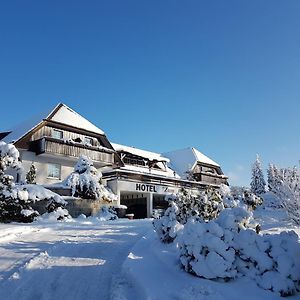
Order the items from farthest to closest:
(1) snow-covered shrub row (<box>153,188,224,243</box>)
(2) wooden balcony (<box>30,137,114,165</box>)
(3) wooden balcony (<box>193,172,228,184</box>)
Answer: (3) wooden balcony (<box>193,172,228,184</box>), (2) wooden balcony (<box>30,137,114,165</box>), (1) snow-covered shrub row (<box>153,188,224,243</box>)

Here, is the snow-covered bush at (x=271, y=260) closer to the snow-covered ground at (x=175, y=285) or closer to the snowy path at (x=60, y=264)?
the snow-covered ground at (x=175, y=285)

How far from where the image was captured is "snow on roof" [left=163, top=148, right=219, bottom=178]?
44250 millimetres

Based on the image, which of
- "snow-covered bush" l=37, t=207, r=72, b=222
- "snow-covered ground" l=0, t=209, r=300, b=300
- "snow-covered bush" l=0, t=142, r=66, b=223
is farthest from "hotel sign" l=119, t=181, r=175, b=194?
"snow-covered ground" l=0, t=209, r=300, b=300

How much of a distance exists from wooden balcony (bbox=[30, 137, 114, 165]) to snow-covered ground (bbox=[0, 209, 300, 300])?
57.3 feet

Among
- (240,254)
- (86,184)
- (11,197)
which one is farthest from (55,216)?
(240,254)

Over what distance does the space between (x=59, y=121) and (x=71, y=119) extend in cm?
167

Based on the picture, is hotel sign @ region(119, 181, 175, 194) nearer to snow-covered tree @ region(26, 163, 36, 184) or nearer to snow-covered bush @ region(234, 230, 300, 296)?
snow-covered tree @ region(26, 163, 36, 184)

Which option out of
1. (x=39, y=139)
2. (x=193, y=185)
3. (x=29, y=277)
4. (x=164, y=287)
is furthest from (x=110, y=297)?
(x=193, y=185)

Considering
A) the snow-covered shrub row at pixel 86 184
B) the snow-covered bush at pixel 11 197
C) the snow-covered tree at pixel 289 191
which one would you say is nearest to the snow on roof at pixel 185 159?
the snow-covered shrub row at pixel 86 184

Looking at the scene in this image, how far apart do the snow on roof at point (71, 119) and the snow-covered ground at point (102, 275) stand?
20830 millimetres

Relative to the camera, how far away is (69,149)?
29734 millimetres

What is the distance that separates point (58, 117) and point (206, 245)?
85.6ft

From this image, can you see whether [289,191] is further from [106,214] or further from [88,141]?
[88,141]

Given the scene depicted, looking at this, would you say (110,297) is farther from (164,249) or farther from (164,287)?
(164,249)
